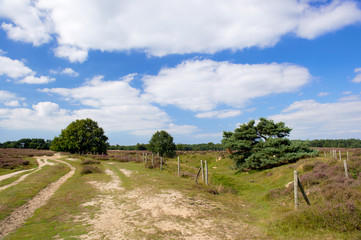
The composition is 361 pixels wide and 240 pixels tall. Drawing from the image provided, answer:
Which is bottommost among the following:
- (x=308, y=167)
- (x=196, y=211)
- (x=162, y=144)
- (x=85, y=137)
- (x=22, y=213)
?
(x=22, y=213)

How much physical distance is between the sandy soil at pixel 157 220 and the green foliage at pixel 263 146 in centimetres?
2055

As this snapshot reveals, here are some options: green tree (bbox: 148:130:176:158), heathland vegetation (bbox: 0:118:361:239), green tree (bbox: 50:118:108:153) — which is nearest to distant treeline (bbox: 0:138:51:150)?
green tree (bbox: 50:118:108:153)

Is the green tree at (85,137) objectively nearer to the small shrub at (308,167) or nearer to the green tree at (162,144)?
the green tree at (162,144)

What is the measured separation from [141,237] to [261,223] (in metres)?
5.11

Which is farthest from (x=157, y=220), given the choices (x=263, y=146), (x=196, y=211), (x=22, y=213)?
(x=263, y=146)

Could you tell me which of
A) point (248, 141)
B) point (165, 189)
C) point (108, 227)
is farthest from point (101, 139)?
point (108, 227)

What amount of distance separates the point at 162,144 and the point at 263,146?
3585 centimetres

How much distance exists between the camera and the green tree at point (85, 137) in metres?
63.5

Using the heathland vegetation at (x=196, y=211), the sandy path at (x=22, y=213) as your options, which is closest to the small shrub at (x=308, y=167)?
the heathland vegetation at (x=196, y=211)

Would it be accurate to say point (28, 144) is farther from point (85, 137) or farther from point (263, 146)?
point (263, 146)

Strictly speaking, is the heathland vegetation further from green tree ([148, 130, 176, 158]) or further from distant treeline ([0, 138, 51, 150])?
distant treeline ([0, 138, 51, 150])

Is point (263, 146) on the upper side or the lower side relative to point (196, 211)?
upper

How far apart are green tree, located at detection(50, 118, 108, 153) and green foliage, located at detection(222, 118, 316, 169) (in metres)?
45.4

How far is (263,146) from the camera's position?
30875mm
